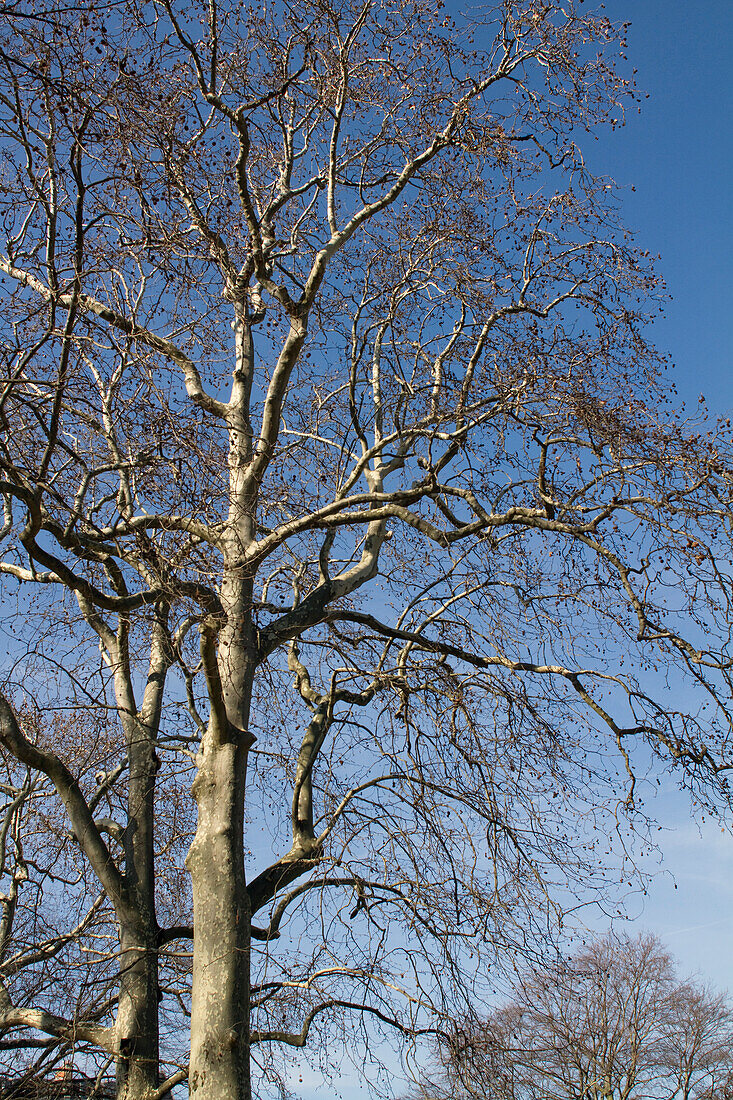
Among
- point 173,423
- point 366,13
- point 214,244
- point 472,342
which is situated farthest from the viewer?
point 472,342

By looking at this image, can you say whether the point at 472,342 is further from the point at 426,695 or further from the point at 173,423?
the point at 173,423

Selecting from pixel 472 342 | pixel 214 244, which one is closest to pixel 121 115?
pixel 214 244

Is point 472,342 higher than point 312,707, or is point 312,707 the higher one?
point 472,342

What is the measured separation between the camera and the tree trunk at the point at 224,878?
16.4ft

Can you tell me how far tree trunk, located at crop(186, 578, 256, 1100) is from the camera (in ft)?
16.4

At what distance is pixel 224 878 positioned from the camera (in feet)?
18.2

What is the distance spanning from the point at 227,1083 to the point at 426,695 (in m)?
3.27

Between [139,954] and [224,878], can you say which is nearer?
[224,878]

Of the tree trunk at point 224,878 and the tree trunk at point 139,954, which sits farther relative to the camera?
the tree trunk at point 139,954

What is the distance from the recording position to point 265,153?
28.3ft

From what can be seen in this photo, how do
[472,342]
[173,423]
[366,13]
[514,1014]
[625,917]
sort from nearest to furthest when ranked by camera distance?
[173,423] < [625,917] < [366,13] < [472,342] < [514,1014]

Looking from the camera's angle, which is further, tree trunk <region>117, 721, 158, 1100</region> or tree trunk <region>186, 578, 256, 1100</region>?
tree trunk <region>117, 721, 158, 1100</region>

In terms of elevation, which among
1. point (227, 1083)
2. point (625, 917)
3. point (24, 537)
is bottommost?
point (227, 1083)

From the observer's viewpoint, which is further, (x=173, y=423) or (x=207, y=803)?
(x=207, y=803)
